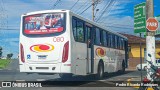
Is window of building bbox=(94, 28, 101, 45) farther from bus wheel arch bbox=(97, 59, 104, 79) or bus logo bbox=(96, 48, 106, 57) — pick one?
bus wheel arch bbox=(97, 59, 104, 79)

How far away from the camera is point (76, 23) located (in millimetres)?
16203

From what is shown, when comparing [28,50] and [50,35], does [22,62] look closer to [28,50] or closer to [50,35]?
[28,50]

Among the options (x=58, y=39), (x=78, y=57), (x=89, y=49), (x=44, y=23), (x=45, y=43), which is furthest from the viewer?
(x=89, y=49)

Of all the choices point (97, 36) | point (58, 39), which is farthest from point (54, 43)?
point (97, 36)

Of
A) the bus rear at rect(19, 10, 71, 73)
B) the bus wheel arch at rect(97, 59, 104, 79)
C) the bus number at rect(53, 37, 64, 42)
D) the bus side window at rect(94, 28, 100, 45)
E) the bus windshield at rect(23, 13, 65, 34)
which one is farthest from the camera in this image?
the bus wheel arch at rect(97, 59, 104, 79)

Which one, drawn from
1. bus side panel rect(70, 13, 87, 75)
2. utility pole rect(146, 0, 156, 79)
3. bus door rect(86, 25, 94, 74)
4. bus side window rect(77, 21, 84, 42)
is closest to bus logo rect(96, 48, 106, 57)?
bus door rect(86, 25, 94, 74)

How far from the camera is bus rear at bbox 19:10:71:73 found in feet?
49.4

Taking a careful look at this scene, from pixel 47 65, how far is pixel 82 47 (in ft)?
7.63

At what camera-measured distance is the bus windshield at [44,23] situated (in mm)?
15414

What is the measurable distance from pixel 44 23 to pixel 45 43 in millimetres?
967

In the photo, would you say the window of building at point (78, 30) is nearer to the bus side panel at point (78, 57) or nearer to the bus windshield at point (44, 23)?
the bus side panel at point (78, 57)

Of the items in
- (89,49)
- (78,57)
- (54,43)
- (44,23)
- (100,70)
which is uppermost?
(44,23)

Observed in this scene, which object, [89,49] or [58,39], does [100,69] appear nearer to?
[89,49]

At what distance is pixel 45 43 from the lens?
15406mm
